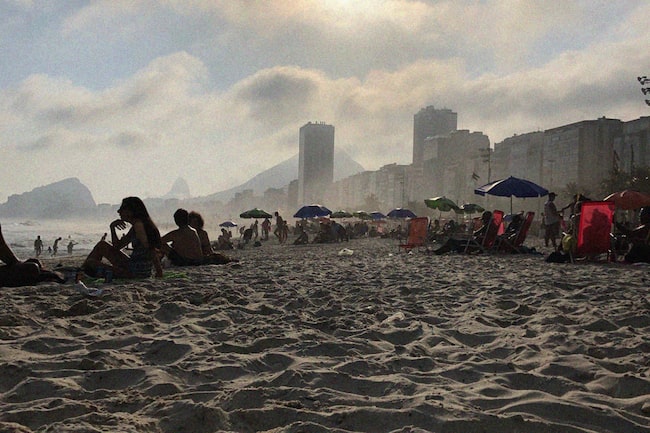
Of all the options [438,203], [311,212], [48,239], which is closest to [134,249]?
[438,203]

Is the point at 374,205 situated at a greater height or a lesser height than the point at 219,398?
greater

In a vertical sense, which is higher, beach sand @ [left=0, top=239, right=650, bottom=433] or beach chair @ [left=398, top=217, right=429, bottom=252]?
beach chair @ [left=398, top=217, right=429, bottom=252]

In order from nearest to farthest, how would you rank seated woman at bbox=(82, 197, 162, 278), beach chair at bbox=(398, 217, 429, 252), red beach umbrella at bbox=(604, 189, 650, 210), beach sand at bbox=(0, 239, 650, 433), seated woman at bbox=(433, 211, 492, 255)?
beach sand at bbox=(0, 239, 650, 433)
seated woman at bbox=(82, 197, 162, 278)
red beach umbrella at bbox=(604, 189, 650, 210)
seated woman at bbox=(433, 211, 492, 255)
beach chair at bbox=(398, 217, 429, 252)

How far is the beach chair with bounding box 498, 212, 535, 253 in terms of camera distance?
10.7 metres

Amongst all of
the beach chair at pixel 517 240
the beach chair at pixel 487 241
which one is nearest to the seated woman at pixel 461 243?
the beach chair at pixel 487 241

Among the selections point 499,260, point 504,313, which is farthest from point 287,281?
point 499,260

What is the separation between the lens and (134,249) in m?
5.86

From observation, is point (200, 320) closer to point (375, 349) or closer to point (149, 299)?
point (149, 299)

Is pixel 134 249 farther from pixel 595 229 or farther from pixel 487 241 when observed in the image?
pixel 487 241

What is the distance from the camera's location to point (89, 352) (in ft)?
8.96

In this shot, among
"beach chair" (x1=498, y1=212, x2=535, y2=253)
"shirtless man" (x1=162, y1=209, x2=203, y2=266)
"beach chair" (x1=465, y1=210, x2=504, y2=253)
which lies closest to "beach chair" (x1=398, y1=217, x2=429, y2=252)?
"beach chair" (x1=465, y1=210, x2=504, y2=253)

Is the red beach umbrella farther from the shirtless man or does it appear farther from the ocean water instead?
the ocean water

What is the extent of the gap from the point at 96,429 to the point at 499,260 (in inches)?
334

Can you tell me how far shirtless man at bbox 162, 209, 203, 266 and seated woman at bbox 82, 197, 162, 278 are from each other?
1583mm
